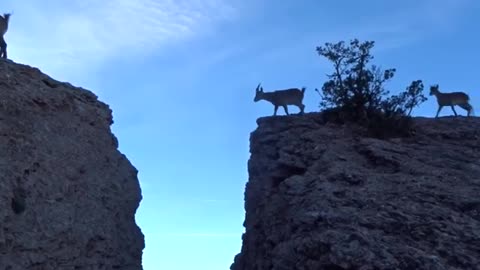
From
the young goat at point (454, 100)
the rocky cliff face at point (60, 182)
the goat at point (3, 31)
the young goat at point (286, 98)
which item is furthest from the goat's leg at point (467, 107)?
the goat at point (3, 31)

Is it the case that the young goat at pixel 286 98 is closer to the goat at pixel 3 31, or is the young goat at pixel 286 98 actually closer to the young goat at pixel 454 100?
the young goat at pixel 454 100

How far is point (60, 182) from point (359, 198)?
23.8ft

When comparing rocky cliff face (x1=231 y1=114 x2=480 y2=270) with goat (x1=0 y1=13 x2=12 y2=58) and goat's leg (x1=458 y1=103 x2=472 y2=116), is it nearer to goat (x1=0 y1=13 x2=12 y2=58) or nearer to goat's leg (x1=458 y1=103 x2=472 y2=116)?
goat's leg (x1=458 y1=103 x2=472 y2=116)

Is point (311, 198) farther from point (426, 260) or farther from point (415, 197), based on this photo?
point (426, 260)

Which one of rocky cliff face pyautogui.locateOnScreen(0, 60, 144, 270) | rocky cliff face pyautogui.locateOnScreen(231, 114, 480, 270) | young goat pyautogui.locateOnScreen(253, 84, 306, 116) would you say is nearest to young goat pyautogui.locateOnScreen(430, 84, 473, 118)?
rocky cliff face pyautogui.locateOnScreen(231, 114, 480, 270)

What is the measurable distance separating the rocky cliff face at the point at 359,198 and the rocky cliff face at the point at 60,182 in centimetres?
402

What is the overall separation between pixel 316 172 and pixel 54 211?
23.0ft

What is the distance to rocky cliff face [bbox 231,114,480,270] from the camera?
13.7m

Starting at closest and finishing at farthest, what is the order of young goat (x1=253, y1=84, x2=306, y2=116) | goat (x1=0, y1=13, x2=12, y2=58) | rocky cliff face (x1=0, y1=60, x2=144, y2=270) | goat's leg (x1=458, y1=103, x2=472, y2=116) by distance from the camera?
1. rocky cliff face (x1=0, y1=60, x2=144, y2=270)
2. goat (x1=0, y1=13, x2=12, y2=58)
3. young goat (x1=253, y1=84, x2=306, y2=116)
4. goat's leg (x1=458, y1=103, x2=472, y2=116)

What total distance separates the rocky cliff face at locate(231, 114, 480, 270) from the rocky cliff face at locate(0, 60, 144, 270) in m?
4.02

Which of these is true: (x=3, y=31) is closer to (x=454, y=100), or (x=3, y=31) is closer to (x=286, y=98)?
(x=286, y=98)

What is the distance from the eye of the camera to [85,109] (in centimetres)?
1914

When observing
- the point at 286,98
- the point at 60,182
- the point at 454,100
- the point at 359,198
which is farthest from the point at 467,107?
the point at 60,182

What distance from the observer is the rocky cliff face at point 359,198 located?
45.0 ft
